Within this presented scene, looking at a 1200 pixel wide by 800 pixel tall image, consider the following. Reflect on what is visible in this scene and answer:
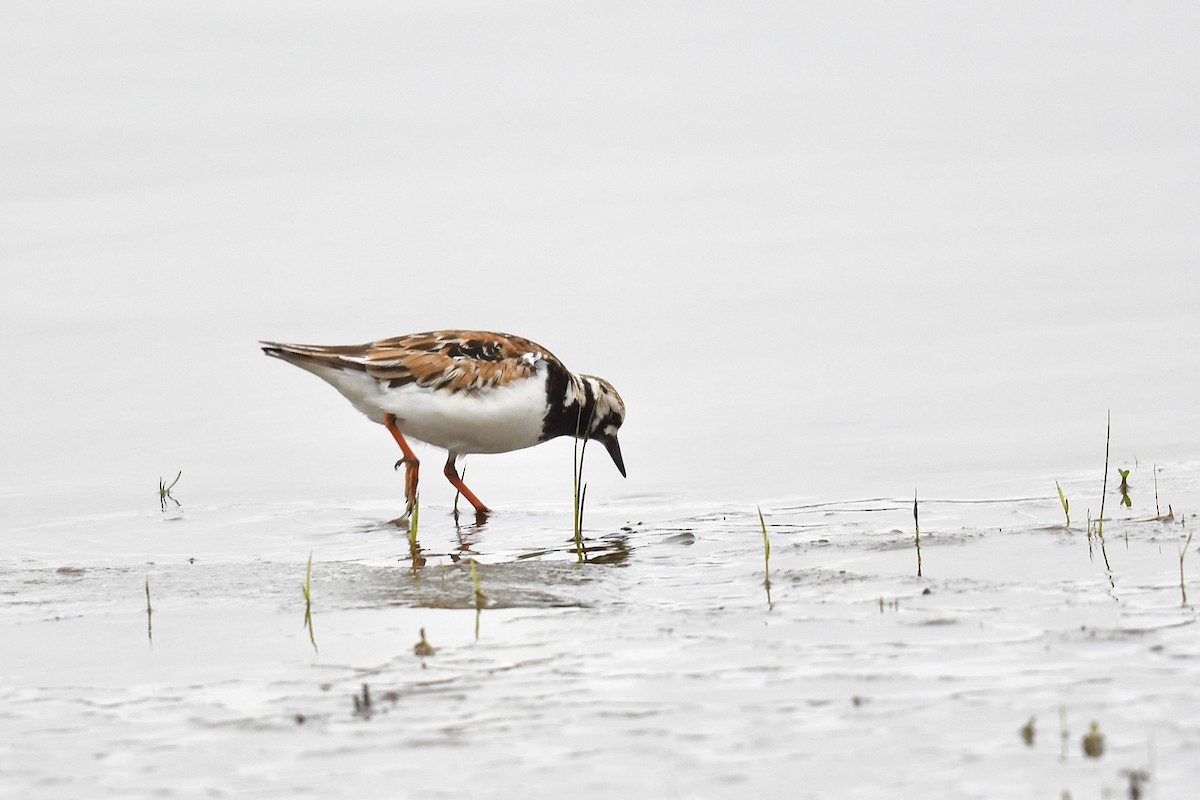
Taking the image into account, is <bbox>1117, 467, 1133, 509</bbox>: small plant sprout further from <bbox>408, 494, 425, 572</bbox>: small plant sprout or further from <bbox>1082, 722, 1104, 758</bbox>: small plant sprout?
<bbox>1082, 722, 1104, 758</bbox>: small plant sprout

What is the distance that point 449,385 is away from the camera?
30.1 ft

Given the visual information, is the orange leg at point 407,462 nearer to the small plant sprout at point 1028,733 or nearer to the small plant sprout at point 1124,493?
the small plant sprout at point 1124,493

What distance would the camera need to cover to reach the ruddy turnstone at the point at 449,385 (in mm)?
9125

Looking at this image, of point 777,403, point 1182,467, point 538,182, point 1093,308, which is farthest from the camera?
point 538,182

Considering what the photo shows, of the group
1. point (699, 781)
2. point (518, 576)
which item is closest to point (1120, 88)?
point (518, 576)

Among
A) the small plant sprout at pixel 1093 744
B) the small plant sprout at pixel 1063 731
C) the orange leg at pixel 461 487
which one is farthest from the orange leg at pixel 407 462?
the small plant sprout at pixel 1093 744

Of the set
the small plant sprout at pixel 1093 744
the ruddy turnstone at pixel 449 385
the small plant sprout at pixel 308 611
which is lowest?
the small plant sprout at pixel 1093 744

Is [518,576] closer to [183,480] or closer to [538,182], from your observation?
[183,480]

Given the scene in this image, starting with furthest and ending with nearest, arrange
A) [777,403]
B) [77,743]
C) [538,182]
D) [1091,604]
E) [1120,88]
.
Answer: [1120,88]
[538,182]
[777,403]
[1091,604]
[77,743]

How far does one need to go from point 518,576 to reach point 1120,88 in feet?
48.5

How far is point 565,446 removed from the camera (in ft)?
35.9

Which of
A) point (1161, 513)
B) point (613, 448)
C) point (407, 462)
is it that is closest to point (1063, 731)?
point (1161, 513)

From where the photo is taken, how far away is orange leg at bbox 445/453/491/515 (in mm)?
8797

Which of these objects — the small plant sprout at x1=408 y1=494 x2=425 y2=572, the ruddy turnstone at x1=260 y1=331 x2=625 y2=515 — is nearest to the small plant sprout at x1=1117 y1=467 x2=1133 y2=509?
the ruddy turnstone at x1=260 y1=331 x2=625 y2=515
